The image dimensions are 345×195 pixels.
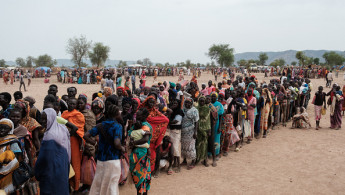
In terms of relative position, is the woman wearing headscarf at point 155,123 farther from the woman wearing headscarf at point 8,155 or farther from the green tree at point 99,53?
the green tree at point 99,53

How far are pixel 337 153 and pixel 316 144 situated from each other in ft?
2.45

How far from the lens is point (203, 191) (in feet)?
14.8

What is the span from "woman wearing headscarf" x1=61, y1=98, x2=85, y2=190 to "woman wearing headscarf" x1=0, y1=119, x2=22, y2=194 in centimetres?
96

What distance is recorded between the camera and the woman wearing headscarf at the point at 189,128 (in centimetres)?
512

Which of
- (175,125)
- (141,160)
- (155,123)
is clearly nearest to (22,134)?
(141,160)

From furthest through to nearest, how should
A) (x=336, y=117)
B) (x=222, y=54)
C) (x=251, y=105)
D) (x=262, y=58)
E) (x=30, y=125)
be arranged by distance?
(x=262, y=58) < (x=222, y=54) < (x=336, y=117) < (x=251, y=105) < (x=30, y=125)

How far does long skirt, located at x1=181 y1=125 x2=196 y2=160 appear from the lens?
523 cm

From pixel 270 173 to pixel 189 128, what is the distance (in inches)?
80.0

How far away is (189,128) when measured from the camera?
5.20 metres

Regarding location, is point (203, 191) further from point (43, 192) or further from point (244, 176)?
point (43, 192)

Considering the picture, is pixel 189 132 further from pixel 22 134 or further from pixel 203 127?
pixel 22 134

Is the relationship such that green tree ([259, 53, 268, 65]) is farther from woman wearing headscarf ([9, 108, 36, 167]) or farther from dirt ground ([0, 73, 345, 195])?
woman wearing headscarf ([9, 108, 36, 167])

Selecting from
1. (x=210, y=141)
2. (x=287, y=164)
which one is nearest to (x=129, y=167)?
(x=210, y=141)

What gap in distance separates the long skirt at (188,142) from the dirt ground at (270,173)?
37cm
